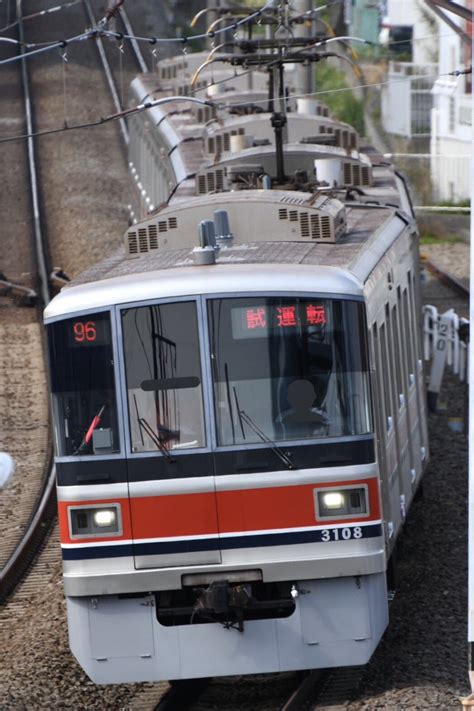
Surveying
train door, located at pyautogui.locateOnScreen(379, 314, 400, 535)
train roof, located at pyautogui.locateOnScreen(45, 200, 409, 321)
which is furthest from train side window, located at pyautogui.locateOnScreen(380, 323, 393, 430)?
train roof, located at pyautogui.locateOnScreen(45, 200, 409, 321)

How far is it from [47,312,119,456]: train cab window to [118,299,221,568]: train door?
0.34 feet

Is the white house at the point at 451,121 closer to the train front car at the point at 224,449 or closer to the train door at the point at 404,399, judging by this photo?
the train door at the point at 404,399

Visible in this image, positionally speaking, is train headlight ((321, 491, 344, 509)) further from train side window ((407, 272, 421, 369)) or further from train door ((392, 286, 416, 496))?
train side window ((407, 272, 421, 369))

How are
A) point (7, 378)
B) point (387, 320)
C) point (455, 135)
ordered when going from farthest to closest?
point (455, 135) → point (7, 378) → point (387, 320)

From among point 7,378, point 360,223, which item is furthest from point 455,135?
point 360,223

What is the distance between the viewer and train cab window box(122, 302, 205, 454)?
7.74 m

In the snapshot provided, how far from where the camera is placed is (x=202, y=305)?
7754 millimetres

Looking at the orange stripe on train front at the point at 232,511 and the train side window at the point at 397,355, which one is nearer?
the orange stripe on train front at the point at 232,511

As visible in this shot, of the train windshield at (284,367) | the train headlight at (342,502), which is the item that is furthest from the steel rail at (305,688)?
the train windshield at (284,367)

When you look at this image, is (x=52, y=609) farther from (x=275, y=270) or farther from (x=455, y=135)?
(x=455, y=135)

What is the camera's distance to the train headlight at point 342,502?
7.73 metres

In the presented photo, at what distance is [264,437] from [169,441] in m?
0.49

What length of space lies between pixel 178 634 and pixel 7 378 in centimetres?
980

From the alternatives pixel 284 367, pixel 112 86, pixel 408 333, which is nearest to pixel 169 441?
pixel 284 367
